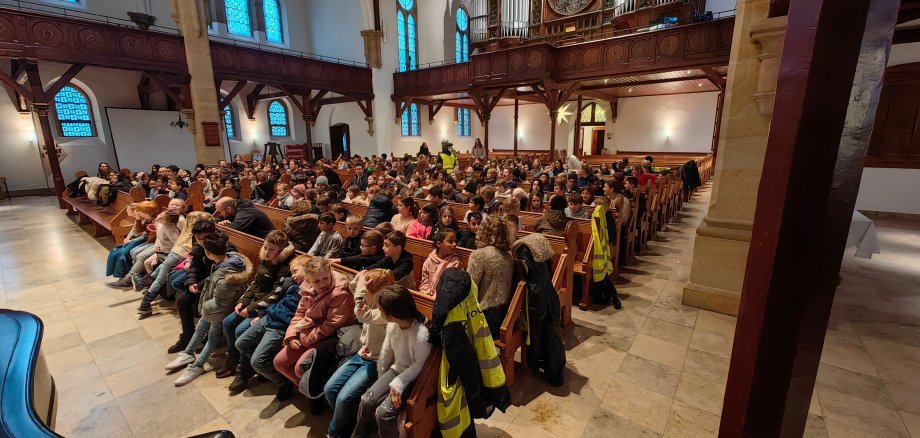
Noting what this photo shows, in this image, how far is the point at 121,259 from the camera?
4898 mm

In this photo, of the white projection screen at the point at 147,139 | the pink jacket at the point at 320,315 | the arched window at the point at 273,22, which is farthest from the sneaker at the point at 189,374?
the arched window at the point at 273,22

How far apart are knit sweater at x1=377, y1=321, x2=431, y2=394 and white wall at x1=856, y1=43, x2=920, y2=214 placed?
410 inches

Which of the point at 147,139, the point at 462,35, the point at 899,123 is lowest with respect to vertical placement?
the point at 147,139

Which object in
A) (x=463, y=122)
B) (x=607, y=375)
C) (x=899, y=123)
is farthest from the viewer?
(x=463, y=122)

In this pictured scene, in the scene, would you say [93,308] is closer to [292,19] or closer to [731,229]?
[731,229]

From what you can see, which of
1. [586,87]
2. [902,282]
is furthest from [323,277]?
[586,87]

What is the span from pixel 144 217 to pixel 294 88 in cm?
1146

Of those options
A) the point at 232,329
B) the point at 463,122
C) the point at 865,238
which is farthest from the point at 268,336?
the point at 463,122

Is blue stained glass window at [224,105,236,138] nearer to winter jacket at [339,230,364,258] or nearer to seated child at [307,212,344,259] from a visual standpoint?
seated child at [307,212,344,259]

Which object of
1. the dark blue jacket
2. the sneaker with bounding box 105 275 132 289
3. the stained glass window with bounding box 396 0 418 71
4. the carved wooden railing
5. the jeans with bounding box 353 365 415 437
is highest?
the stained glass window with bounding box 396 0 418 71

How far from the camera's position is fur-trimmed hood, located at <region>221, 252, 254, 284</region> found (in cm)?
310

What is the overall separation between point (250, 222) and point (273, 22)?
1678cm

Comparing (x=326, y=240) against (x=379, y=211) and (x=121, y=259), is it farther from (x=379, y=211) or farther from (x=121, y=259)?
(x=121, y=259)

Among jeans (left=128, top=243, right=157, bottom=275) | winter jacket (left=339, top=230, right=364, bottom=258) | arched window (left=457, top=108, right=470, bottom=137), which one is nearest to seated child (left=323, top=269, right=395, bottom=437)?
winter jacket (left=339, top=230, right=364, bottom=258)
